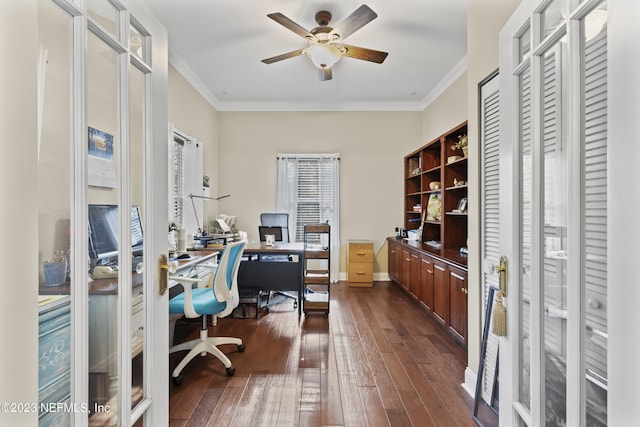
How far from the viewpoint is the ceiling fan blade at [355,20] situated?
2.41 metres

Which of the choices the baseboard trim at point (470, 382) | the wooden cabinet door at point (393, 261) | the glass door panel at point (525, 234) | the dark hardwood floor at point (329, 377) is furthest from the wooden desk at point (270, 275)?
the glass door panel at point (525, 234)

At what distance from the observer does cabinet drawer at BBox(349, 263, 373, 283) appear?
16.5 feet

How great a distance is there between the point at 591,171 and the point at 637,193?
0.64ft

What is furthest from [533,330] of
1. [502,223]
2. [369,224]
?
[369,224]

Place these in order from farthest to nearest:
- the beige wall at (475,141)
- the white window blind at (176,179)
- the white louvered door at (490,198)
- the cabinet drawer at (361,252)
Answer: the cabinet drawer at (361,252) < the white window blind at (176,179) < the beige wall at (475,141) < the white louvered door at (490,198)

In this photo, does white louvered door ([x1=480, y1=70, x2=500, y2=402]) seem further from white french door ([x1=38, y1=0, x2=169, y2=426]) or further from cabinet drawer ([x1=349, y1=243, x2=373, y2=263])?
cabinet drawer ([x1=349, y1=243, x2=373, y2=263])

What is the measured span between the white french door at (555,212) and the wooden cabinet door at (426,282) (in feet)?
6.79

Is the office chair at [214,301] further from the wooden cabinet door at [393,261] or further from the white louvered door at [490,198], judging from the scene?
the wooden cabinet door at [393,261]

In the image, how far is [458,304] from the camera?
267cm

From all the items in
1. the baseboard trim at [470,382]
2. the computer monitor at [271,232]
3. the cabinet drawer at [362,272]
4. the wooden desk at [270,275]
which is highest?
the computer monitor at [271,232]

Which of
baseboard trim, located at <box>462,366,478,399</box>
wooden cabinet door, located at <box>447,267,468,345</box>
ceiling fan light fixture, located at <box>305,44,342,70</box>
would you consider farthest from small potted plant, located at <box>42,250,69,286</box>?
ceiling fan light fixture, located at <box>305,44,342,70</box>

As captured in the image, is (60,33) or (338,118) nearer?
(60,33)

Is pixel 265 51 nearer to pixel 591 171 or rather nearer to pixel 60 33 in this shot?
pixel 60 33

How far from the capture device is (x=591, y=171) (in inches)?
31.6
